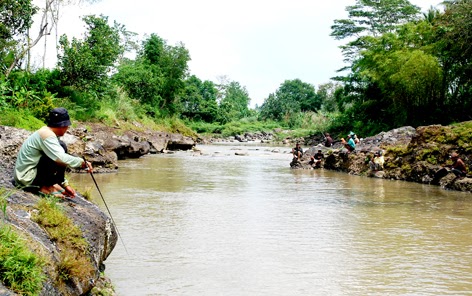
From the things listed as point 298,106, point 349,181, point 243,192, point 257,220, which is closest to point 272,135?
point 298,106

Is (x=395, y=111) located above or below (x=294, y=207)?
above

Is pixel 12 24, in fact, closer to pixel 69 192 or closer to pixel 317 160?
pixel 317 160

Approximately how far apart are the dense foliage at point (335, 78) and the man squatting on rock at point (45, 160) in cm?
1184

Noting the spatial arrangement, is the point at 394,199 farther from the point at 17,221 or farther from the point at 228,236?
the point at 17,221

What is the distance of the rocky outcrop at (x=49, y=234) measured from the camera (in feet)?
12.7

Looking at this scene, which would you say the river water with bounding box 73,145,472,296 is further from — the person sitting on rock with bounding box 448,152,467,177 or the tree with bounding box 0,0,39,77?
the tree with bounding box 0,0,39,77

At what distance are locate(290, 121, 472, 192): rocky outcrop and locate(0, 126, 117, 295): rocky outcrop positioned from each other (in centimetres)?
1239

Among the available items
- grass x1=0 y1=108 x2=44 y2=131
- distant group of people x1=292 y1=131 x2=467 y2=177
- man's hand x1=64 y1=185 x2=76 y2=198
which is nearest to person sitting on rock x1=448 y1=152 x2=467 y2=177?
distant group of people x1=292 y1=131 x2=467 y2=177

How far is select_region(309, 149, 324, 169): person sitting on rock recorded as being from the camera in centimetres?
2341

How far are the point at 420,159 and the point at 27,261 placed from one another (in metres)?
16.5

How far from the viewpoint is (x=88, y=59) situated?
26297mm

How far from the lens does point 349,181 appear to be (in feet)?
58.9

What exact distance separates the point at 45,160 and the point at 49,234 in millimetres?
1125

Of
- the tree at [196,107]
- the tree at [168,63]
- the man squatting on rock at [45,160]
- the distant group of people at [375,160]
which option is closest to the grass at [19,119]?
the distant group of people at [375,160]
